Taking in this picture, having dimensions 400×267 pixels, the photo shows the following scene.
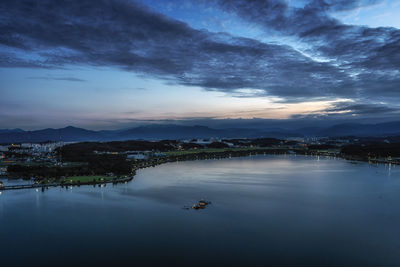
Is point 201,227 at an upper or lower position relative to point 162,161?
lower

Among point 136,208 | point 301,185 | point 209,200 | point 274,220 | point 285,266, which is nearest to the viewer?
point 285,266

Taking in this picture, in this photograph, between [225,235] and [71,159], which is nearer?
[225,235]

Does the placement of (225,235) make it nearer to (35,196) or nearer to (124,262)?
(124,262)

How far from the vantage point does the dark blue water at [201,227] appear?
5.65 metres

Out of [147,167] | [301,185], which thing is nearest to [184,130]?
[147,167]

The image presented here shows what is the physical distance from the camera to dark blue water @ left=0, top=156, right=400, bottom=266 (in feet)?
18.5

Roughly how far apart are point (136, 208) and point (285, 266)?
554 centimetres

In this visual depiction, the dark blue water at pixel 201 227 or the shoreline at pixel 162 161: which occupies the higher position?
Answer: the shoreline at pixel 162 161

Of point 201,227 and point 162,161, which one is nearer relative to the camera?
point 201,227

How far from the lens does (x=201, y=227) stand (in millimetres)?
7289

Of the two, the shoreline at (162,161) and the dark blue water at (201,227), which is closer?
the dark blue water at (201,227)

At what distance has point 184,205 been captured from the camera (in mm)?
9570

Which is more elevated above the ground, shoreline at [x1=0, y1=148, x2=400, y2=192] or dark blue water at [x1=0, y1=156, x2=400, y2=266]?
shoreline at [x1=0, y1=148, x2=400, y2=192]

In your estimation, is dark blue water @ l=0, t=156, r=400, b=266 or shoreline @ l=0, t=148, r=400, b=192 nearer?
dark blue water @ l=0, t=156, r=400, b=266
